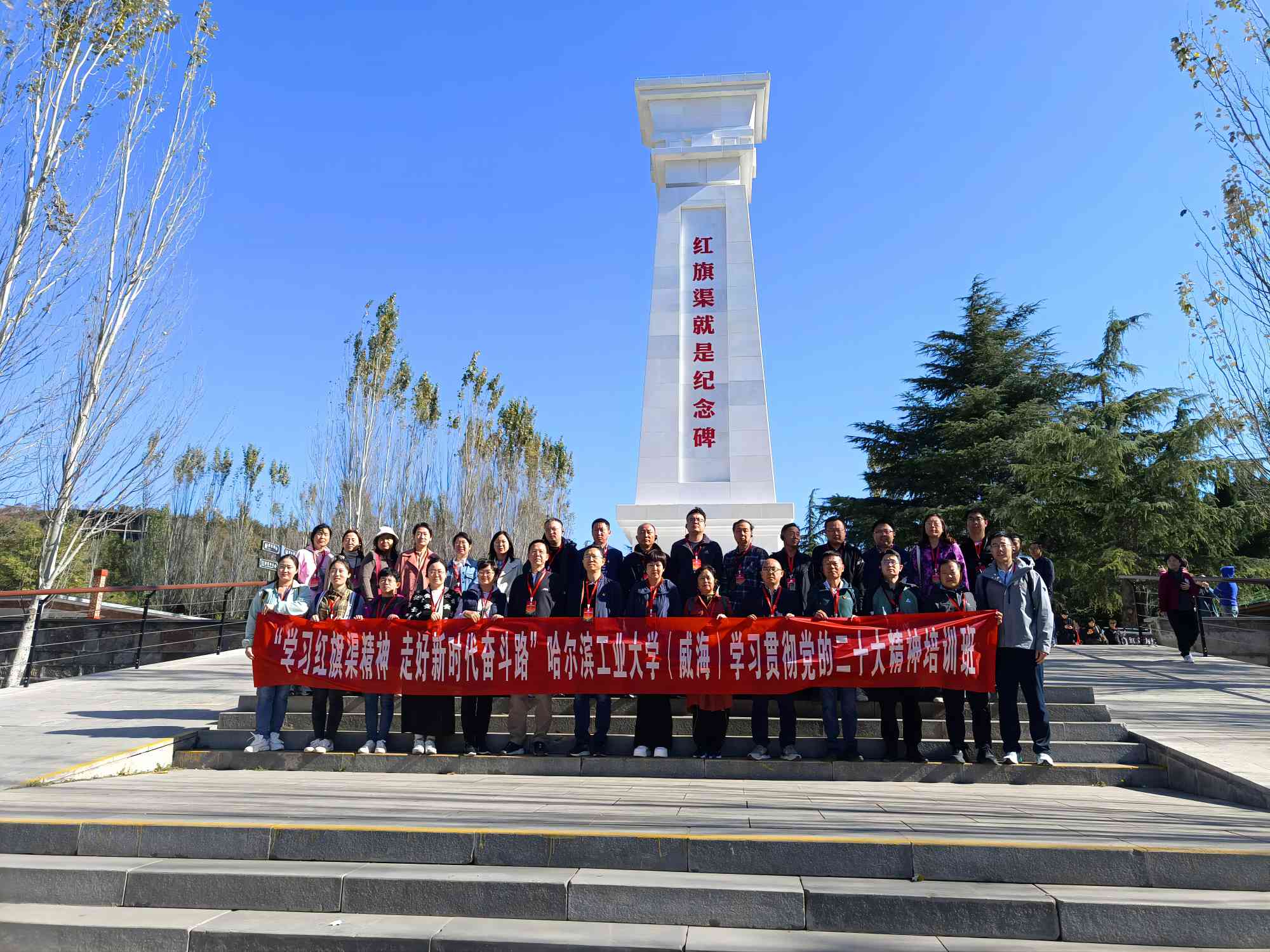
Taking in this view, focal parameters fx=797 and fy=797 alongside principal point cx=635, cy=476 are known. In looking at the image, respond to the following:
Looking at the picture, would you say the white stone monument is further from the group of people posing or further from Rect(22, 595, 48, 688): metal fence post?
Rect(22, 595, 48, 688): metal fence post

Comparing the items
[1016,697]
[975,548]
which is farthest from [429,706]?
[975,548]

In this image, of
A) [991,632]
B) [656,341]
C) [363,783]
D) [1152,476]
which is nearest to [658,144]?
[656,341]

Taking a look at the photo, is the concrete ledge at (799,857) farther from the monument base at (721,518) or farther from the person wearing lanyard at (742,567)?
the monument base at (721,518)

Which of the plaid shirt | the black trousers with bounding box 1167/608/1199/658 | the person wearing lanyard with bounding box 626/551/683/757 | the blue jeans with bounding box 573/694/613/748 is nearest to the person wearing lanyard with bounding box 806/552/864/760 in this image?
the plaid shirt

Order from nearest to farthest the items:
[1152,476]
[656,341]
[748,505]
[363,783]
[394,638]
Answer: [363,783] → [394,638] → [748,505] → [656,341] → [1152,476]

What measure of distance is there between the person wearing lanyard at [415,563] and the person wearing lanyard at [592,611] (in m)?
1.42

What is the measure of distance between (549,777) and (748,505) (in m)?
6.22

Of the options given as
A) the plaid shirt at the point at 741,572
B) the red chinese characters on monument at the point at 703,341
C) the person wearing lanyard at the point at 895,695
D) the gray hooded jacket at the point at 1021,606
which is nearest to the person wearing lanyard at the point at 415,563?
the plaid shirt at the point at 741,572

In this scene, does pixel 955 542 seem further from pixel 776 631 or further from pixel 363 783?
pixel 363 783

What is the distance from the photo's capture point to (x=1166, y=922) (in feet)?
10.9

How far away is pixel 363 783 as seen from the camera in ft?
17.8

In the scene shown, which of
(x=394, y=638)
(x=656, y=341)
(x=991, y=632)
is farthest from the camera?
(x=656, y=341)

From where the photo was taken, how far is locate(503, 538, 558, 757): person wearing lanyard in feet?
20.3

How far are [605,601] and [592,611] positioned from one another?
133 millimetres
